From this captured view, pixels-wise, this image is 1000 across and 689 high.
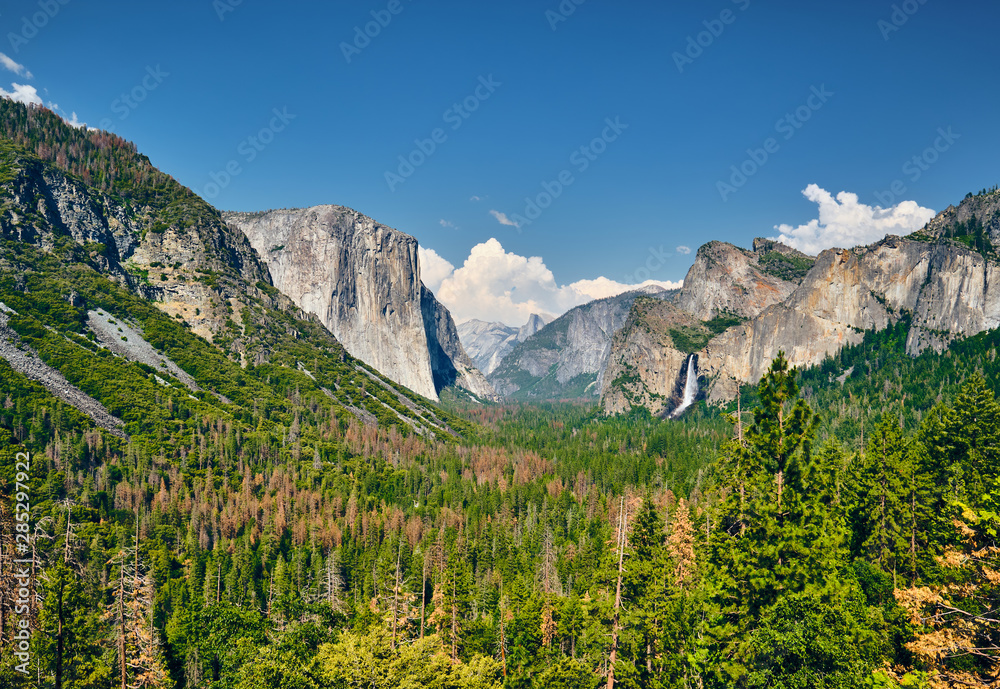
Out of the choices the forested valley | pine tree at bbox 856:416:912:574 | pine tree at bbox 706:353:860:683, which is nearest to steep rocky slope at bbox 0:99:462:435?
the forested valley

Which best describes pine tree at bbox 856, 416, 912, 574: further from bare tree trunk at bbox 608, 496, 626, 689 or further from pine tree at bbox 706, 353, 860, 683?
bare tree trunk at bbox 608, 496, 626, 689

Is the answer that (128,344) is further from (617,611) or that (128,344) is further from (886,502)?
(886,502)

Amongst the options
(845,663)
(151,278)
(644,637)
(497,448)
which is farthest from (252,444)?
(845,663)

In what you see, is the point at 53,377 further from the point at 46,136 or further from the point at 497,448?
the point at 46,136

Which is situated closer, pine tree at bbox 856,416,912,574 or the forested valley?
the forested valley

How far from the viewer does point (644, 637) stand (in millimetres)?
29812

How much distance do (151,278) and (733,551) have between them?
21801cm

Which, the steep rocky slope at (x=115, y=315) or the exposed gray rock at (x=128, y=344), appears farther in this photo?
the exposed gray rock at (x=128, y=344)

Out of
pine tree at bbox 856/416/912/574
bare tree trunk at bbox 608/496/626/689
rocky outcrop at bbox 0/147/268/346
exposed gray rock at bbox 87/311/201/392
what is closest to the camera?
bare tree trunk at bbox 608/496/626/689

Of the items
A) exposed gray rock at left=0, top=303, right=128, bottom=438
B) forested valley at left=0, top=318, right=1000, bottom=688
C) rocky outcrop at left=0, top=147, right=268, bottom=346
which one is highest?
rocky outcrop at left=0, top=147, right=268, bottom=346

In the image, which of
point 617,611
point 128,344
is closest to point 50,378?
point 128,344

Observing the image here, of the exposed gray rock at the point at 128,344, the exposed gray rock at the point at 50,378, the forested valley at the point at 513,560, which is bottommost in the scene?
the forested valley at the point at 513,560

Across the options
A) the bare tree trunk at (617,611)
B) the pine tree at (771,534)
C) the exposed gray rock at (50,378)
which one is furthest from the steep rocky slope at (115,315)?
the pine tree at (771,534)

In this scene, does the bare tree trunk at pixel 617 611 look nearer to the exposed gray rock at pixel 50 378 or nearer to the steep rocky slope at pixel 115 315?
the exposed gray rock at pixel 50 378
